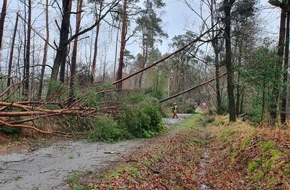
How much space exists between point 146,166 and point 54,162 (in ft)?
8.17

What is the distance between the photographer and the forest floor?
679 centimetres

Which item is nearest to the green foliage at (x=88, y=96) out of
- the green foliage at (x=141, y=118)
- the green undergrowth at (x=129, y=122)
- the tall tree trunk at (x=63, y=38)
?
the green undergrowth at (x=129, y=122)

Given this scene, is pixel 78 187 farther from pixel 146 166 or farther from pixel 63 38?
pixel 63 38

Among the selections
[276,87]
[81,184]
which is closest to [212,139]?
[276,87]

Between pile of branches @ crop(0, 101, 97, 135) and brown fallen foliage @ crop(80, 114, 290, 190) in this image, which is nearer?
brown fallen foliage @ crop(80, 114, 290, 190)

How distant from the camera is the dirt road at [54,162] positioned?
6574 millimetres

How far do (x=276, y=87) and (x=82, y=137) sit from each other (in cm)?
939

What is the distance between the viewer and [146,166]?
8.52 m

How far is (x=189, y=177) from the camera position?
8.72m

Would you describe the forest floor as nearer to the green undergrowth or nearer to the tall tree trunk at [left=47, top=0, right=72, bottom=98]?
the green undergrowth

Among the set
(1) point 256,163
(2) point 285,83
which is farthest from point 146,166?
(2) point 285,83

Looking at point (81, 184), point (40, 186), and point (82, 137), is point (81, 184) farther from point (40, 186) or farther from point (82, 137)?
point (82, 137)

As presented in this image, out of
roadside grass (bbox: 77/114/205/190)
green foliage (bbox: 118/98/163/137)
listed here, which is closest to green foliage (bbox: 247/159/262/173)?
roadside grass (bbox: 77/114/205/190)

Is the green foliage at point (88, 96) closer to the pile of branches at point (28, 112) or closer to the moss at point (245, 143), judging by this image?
the pile of branches at point (28, 112)
